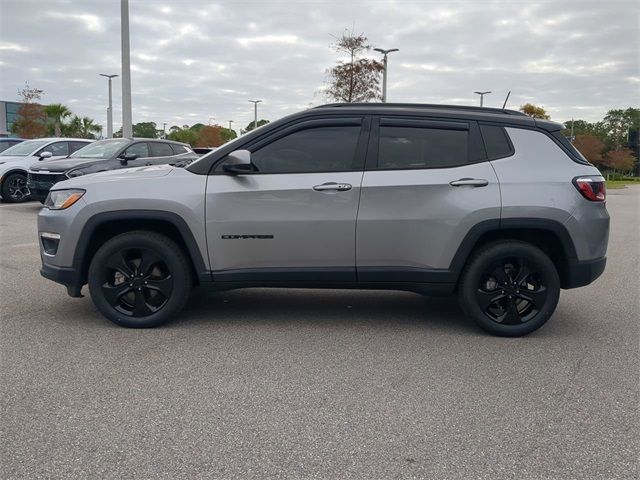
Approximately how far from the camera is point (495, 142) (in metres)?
4.74

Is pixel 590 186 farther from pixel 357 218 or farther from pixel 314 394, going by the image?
pixel 314 394

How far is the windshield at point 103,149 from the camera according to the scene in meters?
12.8

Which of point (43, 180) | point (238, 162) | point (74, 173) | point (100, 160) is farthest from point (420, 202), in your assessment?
point (43, 180)

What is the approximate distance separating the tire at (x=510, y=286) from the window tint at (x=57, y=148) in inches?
513

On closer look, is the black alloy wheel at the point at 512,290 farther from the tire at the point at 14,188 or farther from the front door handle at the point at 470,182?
the tire at the point at 14,188

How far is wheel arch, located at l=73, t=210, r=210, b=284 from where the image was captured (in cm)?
465

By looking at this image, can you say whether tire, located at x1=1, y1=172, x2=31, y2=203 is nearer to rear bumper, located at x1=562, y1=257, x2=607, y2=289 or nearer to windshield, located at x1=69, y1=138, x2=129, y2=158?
windshield, located at x1=69, y1=138, x2=129, y2=158

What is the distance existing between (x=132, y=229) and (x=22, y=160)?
1115 cm

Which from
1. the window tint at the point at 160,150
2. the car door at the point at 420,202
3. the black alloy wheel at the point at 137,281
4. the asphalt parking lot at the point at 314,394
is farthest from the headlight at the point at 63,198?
the window tint at the point at 160,150

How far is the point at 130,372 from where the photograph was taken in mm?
3859

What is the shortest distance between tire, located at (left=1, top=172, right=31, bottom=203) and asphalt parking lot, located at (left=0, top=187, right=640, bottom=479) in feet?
32.8

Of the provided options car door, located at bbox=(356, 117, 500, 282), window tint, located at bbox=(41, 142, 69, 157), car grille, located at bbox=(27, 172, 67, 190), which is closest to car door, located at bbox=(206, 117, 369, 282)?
car door, located at bbox=(356, 117, 500, 282)

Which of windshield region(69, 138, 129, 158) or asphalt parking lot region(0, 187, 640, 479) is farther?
windshield region(69, 138, 129, 158)

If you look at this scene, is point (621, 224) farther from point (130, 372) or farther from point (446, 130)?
point (130, 372)
